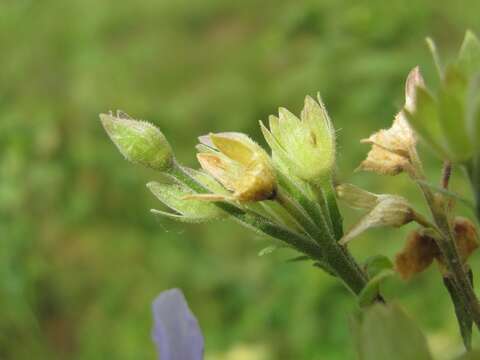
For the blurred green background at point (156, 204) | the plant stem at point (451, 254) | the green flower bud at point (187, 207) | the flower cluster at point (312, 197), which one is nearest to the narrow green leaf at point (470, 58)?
the flower cluster at point (312, 197)

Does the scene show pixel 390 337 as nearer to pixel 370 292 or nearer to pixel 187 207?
pixel 370 292

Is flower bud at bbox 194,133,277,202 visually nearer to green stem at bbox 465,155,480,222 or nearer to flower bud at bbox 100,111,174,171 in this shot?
flower bud at bbox 100,111,174,171

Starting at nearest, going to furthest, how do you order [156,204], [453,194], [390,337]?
[390,337]
[453,194]
[156,204]

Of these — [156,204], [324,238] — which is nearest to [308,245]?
[324,238]

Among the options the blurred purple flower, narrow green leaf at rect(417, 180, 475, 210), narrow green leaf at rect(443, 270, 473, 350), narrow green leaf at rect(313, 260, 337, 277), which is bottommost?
narrow green leaf at rect(443, 270, 473, 350)

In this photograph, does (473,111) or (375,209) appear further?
(375,209)

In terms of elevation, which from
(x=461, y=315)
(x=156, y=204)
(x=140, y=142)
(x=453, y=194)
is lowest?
(x=156, y=204)

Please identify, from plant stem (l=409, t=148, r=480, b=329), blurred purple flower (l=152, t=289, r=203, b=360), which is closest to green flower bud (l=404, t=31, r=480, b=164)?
plant stem (l=409, t=148, r=480, b=329)
